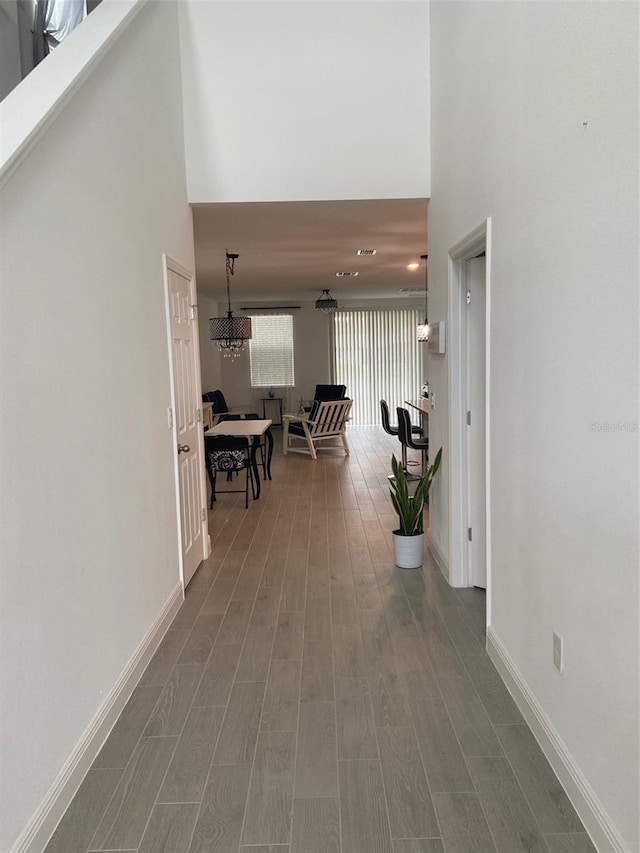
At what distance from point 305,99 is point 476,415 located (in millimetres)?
2286

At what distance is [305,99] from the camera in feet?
12.4

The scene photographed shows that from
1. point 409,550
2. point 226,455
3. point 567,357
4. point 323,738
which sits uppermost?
point 567,357

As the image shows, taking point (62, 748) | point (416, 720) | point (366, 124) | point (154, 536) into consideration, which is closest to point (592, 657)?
point (416, 720)

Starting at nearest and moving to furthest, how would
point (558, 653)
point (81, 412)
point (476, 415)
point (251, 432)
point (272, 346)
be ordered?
point (558, 653), point (81, 412), point (476, 415), point (251, 432), point (272, 346)

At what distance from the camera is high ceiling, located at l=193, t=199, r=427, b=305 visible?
169 inches

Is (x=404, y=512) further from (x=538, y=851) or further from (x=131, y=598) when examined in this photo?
(x=538, y=851)

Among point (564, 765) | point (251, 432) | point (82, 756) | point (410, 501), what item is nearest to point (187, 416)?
point (410, 501)

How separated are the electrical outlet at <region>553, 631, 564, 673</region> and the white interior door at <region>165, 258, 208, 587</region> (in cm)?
226

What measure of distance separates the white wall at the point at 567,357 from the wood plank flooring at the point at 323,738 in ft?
0.84

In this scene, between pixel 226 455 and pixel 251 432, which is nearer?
pixel 226 455

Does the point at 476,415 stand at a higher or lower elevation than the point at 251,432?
higher

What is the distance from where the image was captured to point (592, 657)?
1639 millimetres

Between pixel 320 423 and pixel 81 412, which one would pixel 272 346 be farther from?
pixel 81 412

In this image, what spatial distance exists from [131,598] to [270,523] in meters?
2.58
